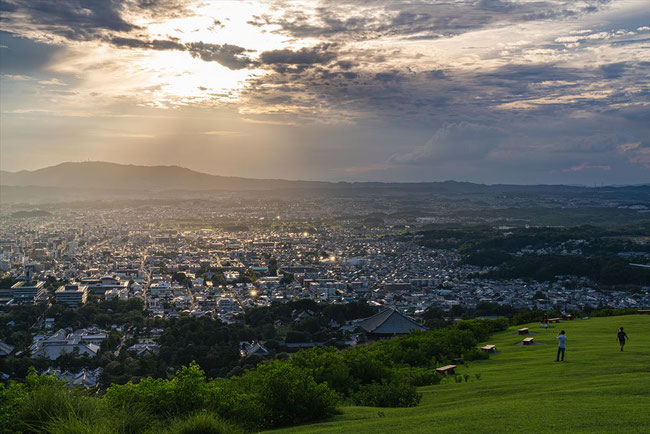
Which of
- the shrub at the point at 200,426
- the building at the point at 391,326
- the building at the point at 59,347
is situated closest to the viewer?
the shrub at the point at 200,426

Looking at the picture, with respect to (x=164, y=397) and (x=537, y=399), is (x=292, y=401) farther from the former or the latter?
(x=537, y=399)

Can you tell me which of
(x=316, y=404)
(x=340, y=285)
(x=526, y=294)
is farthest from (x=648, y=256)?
(x=316, y=404)

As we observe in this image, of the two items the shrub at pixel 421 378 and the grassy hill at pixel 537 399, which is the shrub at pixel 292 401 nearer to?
the grassy hill at pixel 537 399

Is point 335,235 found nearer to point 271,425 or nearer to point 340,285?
point 340,285

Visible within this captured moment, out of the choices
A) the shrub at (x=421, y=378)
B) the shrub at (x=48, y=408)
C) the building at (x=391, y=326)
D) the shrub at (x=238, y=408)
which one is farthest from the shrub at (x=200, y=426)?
the building at (x=391, y=326)

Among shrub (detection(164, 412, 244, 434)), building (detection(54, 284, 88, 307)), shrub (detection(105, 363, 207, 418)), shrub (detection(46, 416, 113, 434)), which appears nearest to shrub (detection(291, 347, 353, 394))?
shrub (detection(105, 363, 207, 418))

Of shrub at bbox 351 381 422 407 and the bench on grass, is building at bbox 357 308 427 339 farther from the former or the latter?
shrub at bbox 351 381 422 407
